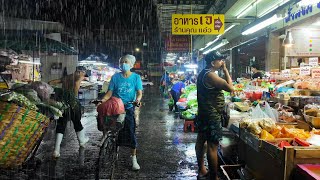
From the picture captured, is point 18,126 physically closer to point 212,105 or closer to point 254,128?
point 212,105

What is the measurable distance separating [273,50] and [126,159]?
943 cm

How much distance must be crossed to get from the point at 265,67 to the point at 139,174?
10.6 m

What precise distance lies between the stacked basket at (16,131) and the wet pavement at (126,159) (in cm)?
51

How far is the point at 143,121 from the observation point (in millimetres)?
11398

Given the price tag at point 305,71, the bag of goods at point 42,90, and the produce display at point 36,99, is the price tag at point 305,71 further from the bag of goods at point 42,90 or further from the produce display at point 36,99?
the bag of goods at point 42,90

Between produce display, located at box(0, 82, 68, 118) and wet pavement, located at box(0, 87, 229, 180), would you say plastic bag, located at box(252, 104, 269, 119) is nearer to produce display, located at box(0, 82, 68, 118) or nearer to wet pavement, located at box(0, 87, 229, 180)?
wet pavement, located at box(0, 87, 229, 180)

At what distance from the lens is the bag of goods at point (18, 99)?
4789 mm

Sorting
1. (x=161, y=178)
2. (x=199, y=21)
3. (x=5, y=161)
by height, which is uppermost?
(x=199, y=21)

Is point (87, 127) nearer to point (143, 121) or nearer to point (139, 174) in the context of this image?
point (143, 121)

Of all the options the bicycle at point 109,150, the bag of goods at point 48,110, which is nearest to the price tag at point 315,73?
the bicycle at point 109,150

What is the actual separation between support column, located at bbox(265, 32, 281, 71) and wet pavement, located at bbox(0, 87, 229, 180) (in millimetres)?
6349

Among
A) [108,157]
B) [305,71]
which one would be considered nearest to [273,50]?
[305,71]

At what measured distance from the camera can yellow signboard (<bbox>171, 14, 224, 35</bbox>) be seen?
38.2 feet

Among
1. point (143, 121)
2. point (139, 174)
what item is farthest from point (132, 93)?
point (143, 121)
